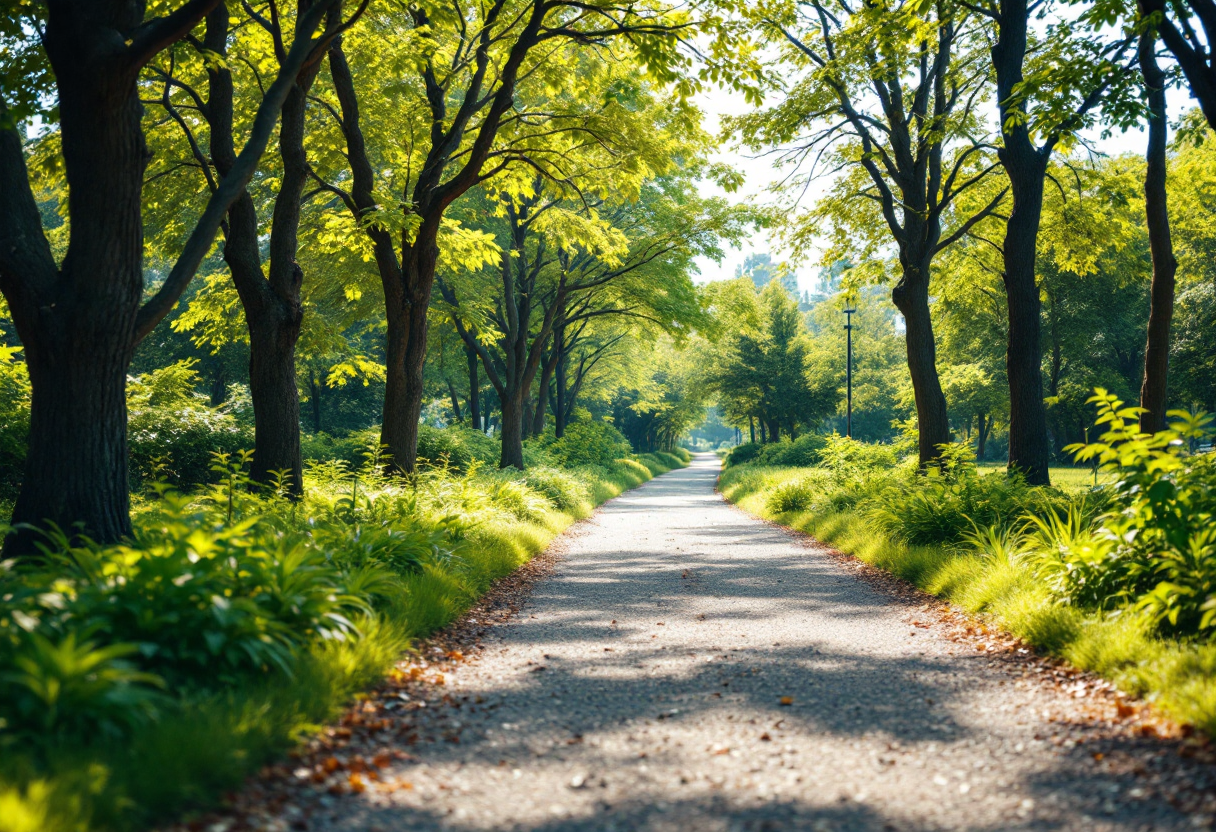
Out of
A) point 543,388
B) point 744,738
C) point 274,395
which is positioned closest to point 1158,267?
point 744,738

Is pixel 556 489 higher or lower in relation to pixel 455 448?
lower

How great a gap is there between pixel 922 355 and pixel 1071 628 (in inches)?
372

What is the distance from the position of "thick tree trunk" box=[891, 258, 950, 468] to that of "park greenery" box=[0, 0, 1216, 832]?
6cm

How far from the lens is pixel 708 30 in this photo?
8.77 metres

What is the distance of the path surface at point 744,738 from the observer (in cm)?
320

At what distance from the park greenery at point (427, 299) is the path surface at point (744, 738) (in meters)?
0.71

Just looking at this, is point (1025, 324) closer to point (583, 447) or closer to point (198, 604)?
point (198, 604)

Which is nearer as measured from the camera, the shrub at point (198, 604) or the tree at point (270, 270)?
the shrub at point (198, 604)

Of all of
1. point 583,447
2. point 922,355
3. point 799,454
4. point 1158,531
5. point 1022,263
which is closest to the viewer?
point 1158,531

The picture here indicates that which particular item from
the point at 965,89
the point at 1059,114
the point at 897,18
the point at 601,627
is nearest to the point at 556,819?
the point at 601,627

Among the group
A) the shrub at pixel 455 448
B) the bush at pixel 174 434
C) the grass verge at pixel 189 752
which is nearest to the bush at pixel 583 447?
the shrub at pixel 455 448

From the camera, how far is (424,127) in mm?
13117

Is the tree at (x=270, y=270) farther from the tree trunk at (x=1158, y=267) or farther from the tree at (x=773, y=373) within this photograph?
the tree at (x=773, y=373)

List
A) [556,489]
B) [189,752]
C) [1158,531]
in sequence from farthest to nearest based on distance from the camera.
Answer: [556,489] → [1158,531] → [189,752]
